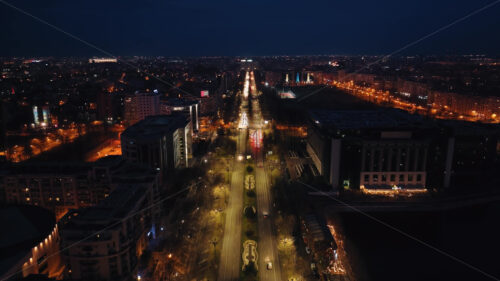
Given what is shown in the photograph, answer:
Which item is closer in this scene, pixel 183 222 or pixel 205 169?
pixel 183 222

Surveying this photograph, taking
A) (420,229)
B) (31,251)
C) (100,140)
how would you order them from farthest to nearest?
(100,140), (420,229), (31,251)

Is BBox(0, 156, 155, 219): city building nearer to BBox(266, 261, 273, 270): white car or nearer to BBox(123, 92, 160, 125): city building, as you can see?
BBox(266, 261, 273, 270): white car

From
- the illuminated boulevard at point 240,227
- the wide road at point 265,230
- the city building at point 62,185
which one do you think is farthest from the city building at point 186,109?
the city building at point 62,185

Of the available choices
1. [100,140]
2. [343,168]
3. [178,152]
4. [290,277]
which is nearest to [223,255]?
[290,277]

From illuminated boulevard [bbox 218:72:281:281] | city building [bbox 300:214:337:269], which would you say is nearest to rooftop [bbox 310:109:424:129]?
illuminated boulevard [bbox 218:72:281:281]

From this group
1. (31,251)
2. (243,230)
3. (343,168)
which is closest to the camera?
(31,251)

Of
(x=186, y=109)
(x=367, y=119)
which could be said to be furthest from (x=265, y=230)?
(x=186, y=109)

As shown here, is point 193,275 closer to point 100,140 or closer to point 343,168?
point 343,168
